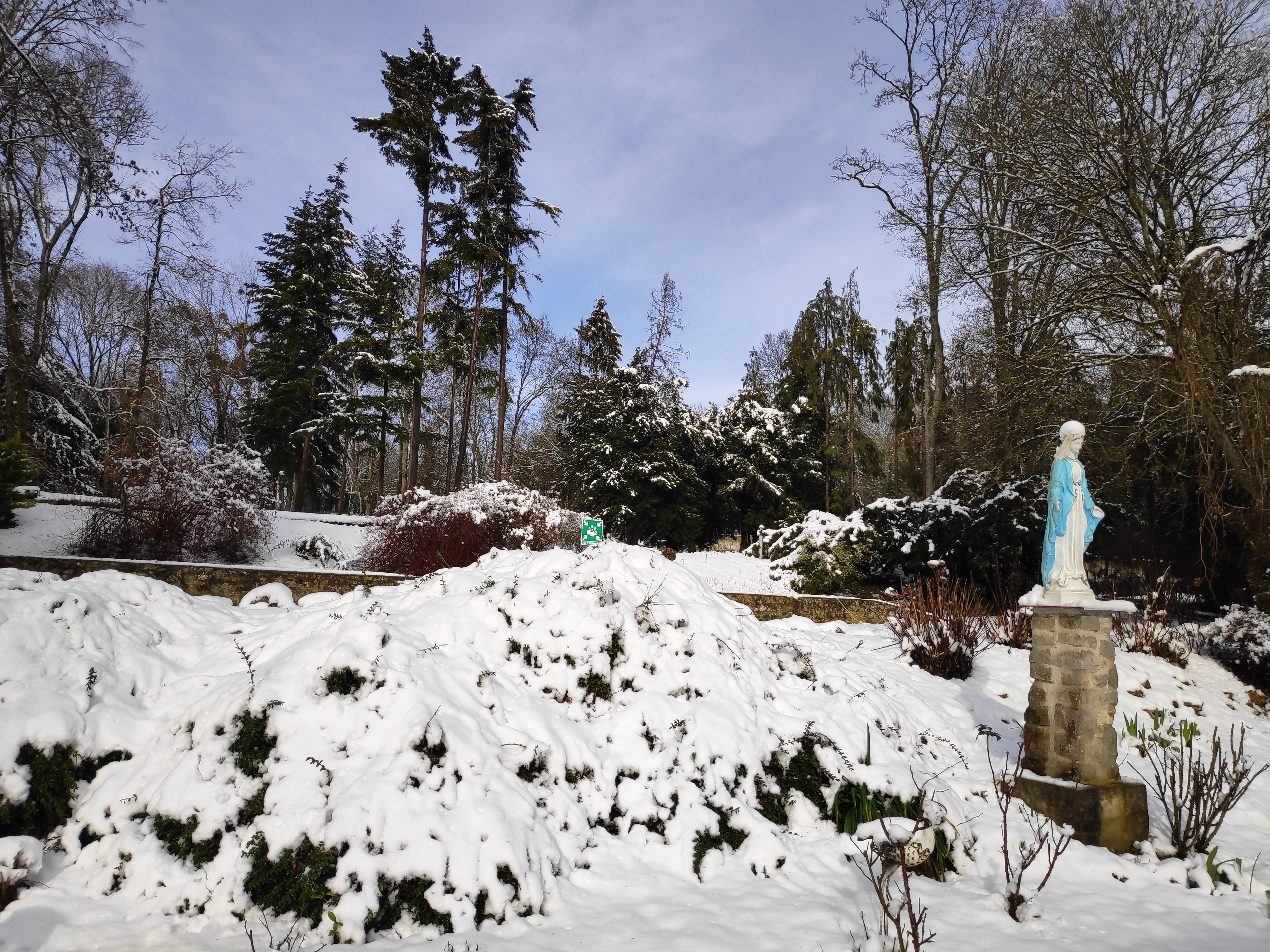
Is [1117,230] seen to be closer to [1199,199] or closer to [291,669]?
[1199,199]

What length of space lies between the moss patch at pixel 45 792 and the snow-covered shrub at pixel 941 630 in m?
7.05

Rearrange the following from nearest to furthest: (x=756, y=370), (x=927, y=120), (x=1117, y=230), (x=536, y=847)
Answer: (x=536, y=847), (x=1117, y=230), (x=927, y=120), (x=756, y=370)

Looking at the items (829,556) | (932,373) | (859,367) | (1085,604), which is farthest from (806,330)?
(1085,604)

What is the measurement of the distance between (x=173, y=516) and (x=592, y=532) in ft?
22.6

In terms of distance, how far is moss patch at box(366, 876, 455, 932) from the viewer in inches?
114

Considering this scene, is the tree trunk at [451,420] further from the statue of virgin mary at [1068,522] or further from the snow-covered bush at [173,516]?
the statue of virgin mary at [1068,522]

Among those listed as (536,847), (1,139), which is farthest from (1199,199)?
(1,139)

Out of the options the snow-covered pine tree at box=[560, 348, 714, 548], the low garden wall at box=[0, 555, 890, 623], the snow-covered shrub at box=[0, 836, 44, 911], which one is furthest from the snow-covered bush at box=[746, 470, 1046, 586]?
the snow-covered shrub at box=[0, 836, 44, 911]

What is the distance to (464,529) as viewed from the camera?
997 centimetres

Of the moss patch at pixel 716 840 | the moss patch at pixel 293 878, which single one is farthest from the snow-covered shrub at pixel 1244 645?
the moss patch at pixel 293 878

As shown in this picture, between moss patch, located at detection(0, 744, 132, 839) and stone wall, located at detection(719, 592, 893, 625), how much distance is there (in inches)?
273

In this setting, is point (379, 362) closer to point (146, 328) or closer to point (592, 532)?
point (146, 328)

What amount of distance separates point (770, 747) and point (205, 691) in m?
3.68

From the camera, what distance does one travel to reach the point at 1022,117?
952 cm
